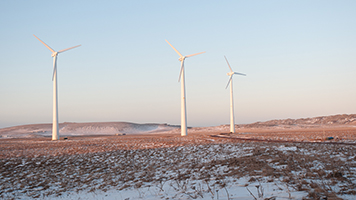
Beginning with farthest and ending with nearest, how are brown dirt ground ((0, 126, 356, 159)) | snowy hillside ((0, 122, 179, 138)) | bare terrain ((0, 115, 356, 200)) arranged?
snowy hillside ((0, 122, 179, 138)) → brown dirt ground ((0, 126, 356, 159)) → bare terrain ((0, 115, 356, 200))

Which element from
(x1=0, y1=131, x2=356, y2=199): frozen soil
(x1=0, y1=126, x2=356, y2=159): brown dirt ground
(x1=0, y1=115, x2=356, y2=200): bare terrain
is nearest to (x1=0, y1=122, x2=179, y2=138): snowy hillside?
(x1=0, y1=126, x2=356, y2=159): brown dirt ground

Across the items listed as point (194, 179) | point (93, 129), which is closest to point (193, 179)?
point (194, 179)

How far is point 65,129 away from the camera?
169750 mm

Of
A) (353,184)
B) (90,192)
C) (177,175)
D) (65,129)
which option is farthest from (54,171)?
(65,129)

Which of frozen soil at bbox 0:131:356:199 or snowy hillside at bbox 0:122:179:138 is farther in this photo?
snowy hillside at bbox 0:122:179:138

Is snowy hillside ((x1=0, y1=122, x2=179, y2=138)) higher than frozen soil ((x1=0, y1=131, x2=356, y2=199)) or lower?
lower

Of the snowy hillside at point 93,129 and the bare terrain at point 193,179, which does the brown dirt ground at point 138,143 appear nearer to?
the bare terrain at point 193,179

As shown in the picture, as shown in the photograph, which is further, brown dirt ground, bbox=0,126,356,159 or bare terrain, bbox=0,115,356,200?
brown dirt ground, bbox=0,126,356,159

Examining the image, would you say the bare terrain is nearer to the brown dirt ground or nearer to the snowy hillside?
the brown dirt ground

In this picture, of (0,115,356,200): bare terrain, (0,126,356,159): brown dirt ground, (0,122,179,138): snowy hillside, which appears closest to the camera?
(0,115,356,200): bare terrain

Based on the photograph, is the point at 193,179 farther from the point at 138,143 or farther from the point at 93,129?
the point at 93,129

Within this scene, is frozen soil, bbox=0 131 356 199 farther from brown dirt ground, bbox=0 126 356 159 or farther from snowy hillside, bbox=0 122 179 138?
snowy hillside, bbox=0 122 179 138

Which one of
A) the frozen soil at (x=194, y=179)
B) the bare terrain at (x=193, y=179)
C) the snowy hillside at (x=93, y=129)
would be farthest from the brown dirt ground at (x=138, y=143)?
the snowy hillside at (x=93, y=129)

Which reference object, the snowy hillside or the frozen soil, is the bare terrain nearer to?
the frozen soil
